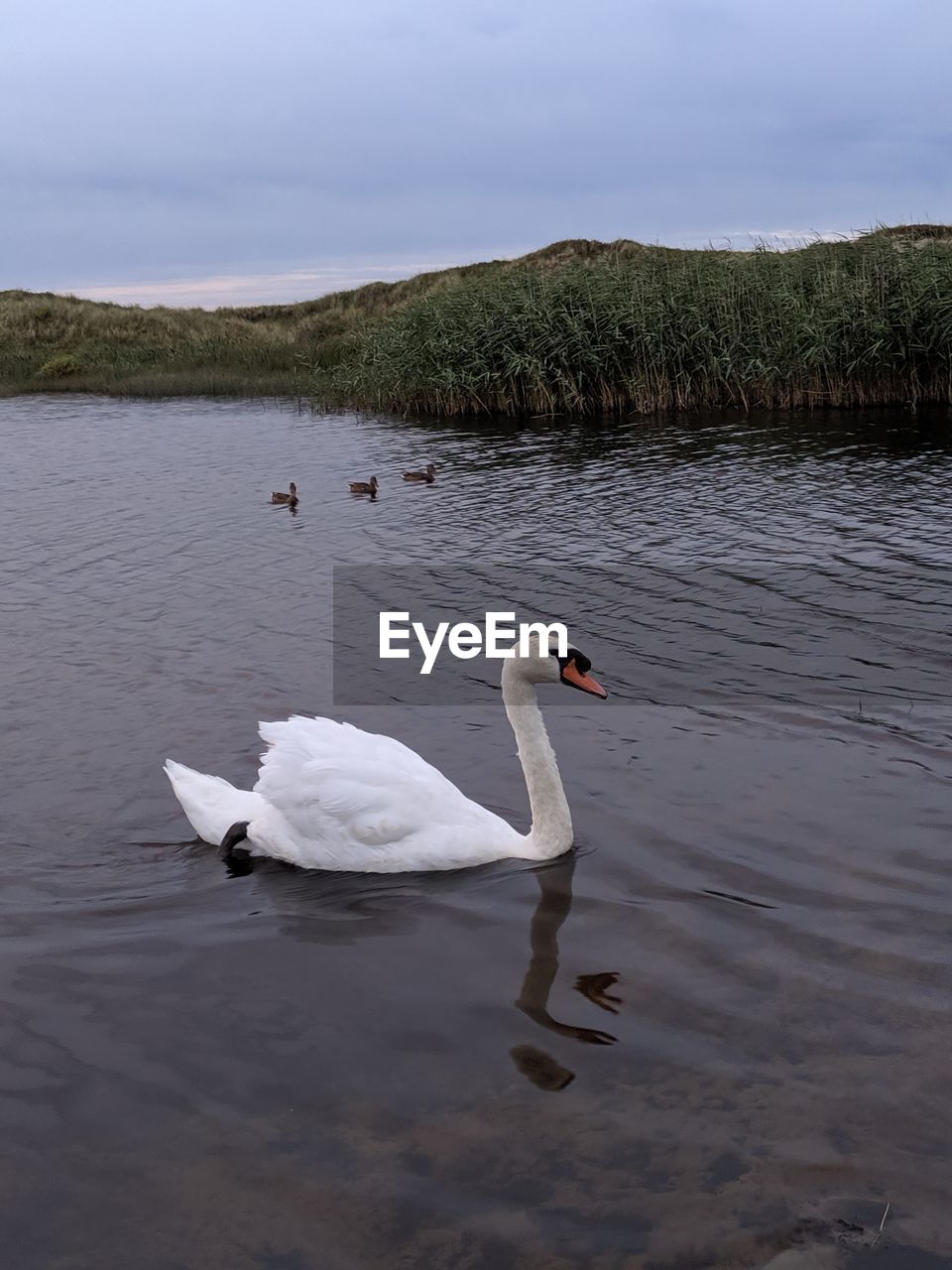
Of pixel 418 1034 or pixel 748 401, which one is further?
pixel 748 401

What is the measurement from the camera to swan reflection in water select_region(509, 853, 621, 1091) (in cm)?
426

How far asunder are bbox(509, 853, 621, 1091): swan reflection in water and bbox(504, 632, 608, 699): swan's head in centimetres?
88

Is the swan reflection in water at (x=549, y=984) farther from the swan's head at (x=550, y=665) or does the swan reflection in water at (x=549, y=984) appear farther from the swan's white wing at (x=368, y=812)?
the swan's head at (x=550, y=665)

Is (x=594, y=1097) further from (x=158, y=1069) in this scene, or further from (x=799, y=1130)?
(x=158, y=1069)

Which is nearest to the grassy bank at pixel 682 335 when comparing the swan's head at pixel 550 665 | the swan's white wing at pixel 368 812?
the swan's head at pixel 550 665

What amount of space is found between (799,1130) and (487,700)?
16.5ft

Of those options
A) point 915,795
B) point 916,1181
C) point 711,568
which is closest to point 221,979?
point 916,1181

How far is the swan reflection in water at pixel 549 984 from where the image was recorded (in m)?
4.26

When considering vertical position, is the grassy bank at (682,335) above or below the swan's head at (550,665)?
above

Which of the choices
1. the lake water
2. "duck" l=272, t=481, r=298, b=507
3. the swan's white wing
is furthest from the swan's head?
"duck" l=272, t=481, r=298, b=507

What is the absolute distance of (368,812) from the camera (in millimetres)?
5910

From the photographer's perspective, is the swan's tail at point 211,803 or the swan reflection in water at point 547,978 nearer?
the swan reflection in water at point 547,978

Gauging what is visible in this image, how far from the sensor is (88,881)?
5957 mm

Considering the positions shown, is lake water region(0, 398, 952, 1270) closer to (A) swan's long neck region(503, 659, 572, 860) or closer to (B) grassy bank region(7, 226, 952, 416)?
(A) swan's long neck region(503, 659, 572, 860)
